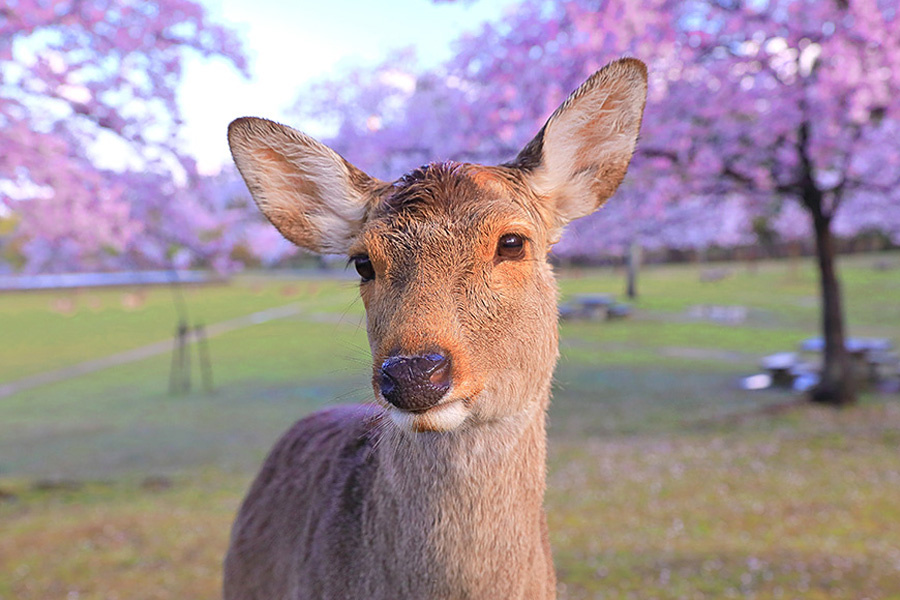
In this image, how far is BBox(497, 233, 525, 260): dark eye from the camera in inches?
77.3

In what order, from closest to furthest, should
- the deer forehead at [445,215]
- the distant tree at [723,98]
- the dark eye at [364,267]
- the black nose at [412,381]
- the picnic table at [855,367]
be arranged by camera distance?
the black nose at [412,381], the deer forehead at [445,215], the dark eye at [364,267], the distant tree at [723,98], the picnic table at [855,367]

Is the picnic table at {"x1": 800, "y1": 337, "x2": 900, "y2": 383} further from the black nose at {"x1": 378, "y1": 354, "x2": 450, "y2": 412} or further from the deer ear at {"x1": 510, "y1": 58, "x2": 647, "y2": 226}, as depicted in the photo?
the black nose at {"x1": 378, "y1": 354, "x2": 450, "y2": 412}

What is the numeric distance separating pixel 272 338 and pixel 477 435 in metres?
28.4

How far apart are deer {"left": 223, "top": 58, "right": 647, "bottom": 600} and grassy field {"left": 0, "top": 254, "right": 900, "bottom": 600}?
303 millimetres

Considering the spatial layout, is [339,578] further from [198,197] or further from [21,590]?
[198,197]

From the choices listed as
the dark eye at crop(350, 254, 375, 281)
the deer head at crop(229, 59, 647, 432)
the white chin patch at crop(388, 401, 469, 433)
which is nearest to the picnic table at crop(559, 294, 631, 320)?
the deer head at crop(229, 59, 647, 432)

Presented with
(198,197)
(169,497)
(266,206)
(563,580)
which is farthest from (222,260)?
(266,206)

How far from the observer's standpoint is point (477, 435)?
6.40ft

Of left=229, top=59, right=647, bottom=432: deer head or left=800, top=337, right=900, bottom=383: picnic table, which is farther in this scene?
left=800, top=337, right=900, bottom=383: picnic table

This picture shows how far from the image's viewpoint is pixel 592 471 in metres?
9.44

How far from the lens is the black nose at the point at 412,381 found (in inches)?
61.2

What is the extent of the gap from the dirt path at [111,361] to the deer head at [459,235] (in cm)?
2025

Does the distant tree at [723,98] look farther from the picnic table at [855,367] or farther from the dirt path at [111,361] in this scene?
the dirt path at [111,361]

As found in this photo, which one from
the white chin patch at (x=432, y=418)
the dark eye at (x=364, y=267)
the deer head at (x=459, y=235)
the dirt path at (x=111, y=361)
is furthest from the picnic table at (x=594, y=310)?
the white chin patch at (x=432, y=418)
